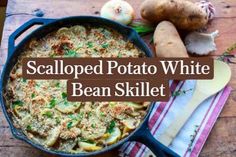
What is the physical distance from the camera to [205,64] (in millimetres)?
1329

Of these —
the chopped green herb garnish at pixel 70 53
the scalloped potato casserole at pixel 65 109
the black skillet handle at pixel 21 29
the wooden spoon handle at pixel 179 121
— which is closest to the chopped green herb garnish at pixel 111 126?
the scalloped potato casserole at pixel 65 109

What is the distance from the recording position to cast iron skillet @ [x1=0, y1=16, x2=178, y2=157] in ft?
3.77

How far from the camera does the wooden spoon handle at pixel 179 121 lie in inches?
49.4

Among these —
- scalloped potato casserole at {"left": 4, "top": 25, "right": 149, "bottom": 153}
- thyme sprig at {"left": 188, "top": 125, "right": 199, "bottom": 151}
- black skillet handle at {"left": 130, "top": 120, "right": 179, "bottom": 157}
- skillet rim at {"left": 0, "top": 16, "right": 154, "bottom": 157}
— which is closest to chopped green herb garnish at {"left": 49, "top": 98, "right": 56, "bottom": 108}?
scalloped potato casserole at {"left": 4, "top": 25, "right": 149, "bottom": 153}

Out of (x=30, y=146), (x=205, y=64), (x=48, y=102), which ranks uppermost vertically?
(x=205, y=64)

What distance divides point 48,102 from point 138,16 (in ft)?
1.35

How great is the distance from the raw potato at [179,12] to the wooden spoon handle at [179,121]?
0.71 feet

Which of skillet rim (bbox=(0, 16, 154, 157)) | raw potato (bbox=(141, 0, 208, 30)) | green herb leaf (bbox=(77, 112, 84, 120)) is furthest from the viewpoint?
raw potato (bbox=(141, 0, 208, 30))

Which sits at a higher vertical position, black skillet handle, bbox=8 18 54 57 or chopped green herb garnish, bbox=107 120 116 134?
black skillet handle, bbox=8 18 54 57

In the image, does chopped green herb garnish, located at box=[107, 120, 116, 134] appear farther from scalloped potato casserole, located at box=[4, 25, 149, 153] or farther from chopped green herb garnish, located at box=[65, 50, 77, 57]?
chopped green herb garnish, located at box=[65, 50, 77, 57]

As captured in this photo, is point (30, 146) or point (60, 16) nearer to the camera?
point (30, 146)

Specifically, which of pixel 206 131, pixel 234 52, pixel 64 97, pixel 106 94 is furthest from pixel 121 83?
pixel 234 52

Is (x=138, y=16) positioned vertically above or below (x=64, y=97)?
above

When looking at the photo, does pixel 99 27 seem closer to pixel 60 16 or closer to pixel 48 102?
pixel 60 16
